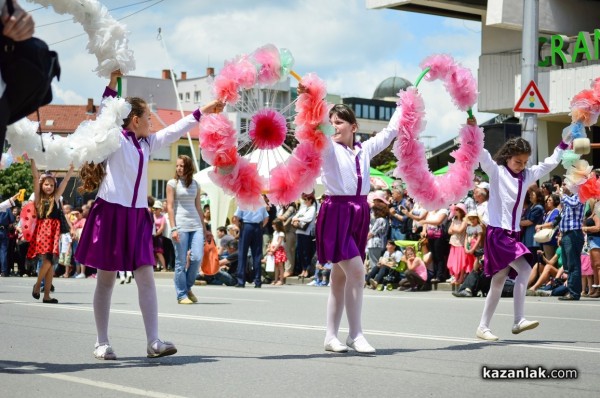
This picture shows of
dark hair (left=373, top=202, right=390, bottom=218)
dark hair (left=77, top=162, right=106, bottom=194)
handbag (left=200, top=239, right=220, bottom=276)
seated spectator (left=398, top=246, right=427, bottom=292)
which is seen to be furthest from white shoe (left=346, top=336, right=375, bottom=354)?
dark hair (left=373, top=202, right=390, bottom=218)

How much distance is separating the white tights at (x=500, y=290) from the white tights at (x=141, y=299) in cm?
334

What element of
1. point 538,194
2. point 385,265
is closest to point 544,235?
point 538,194

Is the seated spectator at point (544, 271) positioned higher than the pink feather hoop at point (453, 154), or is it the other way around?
the pink feather hoop at point (453, 154)

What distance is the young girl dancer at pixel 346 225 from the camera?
9.06 metres

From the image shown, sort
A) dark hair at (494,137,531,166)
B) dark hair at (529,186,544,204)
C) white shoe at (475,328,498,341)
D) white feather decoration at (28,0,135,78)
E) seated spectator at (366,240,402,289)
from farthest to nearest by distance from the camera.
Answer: seated spectator at (366,240,402,289) → dark hair at (529,186,544,204) → dark hair at (494,137,531,166) → white shoe at (475,328,498,341) → white feather decoration at (28,0,135,78)

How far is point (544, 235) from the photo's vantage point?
17969 mm

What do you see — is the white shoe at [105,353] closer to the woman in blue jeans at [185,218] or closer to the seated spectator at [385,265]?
the woman in blue jeans at [185,218]

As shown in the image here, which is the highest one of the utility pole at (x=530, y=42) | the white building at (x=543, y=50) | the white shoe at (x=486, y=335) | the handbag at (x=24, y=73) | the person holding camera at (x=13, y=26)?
the white building at (x=543, y=50)

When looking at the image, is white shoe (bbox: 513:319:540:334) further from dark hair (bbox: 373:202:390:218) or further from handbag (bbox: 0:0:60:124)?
dark hair (bbox: 373:202:390:218)

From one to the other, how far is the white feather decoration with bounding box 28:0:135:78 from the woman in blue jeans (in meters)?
6.23

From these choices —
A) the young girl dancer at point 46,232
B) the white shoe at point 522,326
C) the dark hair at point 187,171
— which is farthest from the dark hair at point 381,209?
the white shoe at point 522,326

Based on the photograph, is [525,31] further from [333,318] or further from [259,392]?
[259,392]

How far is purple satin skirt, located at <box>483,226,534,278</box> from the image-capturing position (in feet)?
33.7

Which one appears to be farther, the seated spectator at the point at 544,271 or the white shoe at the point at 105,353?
the seated spectator at the point at 544,271
